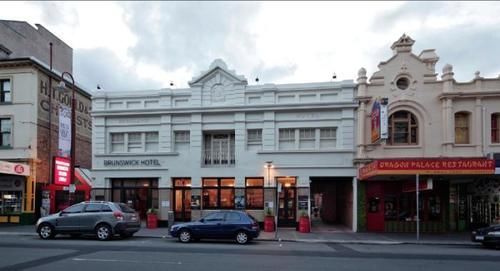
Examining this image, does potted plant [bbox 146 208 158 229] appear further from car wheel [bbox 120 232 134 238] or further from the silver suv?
the silver suv

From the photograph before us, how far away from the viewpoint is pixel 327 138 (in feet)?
78.0

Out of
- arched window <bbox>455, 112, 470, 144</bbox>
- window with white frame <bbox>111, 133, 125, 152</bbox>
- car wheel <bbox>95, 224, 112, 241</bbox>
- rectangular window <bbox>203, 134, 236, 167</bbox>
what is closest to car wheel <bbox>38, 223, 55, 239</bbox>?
car wheel <bbox>95, 224, 112, 241</bbox>

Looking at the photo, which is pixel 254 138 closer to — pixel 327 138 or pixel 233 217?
pixel 327 138

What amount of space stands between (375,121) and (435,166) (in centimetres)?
380

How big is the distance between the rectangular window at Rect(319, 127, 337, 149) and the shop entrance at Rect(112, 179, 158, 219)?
9814 millimetres

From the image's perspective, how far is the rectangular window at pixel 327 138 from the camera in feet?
77.8

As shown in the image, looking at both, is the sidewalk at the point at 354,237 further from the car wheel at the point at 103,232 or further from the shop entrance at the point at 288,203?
the car wheel at the point at 103,232

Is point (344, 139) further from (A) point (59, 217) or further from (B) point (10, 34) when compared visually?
(B) point (10, 34)

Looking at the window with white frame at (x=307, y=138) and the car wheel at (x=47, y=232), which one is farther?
the window with white frame at (x=307, y=138)

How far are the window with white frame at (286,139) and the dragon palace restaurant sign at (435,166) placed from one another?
522cm

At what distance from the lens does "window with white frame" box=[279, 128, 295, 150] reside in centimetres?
2403

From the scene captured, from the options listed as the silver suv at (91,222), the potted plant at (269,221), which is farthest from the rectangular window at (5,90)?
the potted plant at (269,221)

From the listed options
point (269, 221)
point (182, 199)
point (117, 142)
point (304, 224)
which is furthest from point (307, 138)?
point (117, 142)

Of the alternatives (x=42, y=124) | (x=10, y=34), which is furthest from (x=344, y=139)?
(x=10, y=34)
